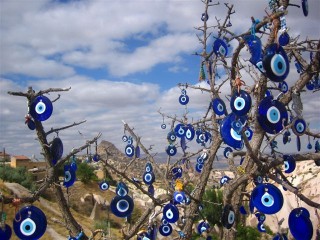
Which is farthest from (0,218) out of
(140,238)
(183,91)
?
(183,91)

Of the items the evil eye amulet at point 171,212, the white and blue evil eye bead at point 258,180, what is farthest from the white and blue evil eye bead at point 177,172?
the white and blue evil eye bead at point 258,180

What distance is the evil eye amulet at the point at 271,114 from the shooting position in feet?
10.2

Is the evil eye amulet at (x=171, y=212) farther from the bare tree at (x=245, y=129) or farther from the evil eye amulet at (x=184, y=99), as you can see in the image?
the evil eye amulet at (x=184, y=99)

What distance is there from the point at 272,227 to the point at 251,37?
690 inches

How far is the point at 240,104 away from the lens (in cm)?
325

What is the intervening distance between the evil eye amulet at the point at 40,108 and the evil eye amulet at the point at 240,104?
6.33ft

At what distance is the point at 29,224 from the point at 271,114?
7.83 ft

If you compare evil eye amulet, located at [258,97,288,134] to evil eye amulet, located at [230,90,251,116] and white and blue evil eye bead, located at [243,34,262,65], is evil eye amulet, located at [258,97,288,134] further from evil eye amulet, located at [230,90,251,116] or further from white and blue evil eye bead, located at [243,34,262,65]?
white and blue evil eye bead, located at [243,34,262,65]

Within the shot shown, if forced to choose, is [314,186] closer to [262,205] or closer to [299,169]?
[299,169]

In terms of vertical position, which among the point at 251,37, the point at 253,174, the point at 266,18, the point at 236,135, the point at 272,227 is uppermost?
the point at 266,18

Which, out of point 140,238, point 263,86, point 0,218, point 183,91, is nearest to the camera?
point 0,218

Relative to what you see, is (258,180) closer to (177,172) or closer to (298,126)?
(298,126)

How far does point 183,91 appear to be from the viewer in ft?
25.8

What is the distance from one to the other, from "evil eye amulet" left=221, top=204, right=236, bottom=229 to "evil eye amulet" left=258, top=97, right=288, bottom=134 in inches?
49.8
